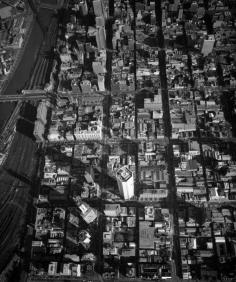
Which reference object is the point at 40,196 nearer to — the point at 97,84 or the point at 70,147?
the point at 70,147

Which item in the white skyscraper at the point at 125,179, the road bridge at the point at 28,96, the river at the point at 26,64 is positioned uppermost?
the river at the point at 26,64

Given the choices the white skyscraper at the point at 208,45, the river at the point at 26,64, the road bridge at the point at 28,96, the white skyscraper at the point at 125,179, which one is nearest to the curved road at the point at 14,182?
the river at the point at 26,64

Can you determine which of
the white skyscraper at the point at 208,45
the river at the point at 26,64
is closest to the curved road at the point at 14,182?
the river at the point at 26,64

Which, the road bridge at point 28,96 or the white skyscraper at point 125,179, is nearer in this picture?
the white skyscraper at point 125,179

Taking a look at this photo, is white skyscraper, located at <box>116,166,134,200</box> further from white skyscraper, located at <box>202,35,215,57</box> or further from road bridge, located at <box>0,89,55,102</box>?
white skyscraper, located at <box>202,35,215,57</box>

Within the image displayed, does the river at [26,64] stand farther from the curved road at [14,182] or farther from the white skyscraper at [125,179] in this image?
the white skyscraper at [125,179]

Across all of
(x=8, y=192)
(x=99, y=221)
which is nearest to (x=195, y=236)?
(x=99, y=221)

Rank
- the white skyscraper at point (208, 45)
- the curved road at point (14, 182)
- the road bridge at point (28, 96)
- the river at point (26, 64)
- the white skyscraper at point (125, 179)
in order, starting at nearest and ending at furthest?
1. the white skyscraper at point (125, 179)
2. the curved road at point (14, 182)
3. the white skyscraper at point (208, 45)
4. the river at point (26, 64)
5. the road bridge at point (28, 96)

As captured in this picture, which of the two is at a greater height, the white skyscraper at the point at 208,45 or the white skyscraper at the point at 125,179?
the white skyscraper at the point at 208,45

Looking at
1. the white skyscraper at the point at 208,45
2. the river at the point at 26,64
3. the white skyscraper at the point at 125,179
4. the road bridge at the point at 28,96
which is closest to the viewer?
the white skyscraper at the point at 125,179
